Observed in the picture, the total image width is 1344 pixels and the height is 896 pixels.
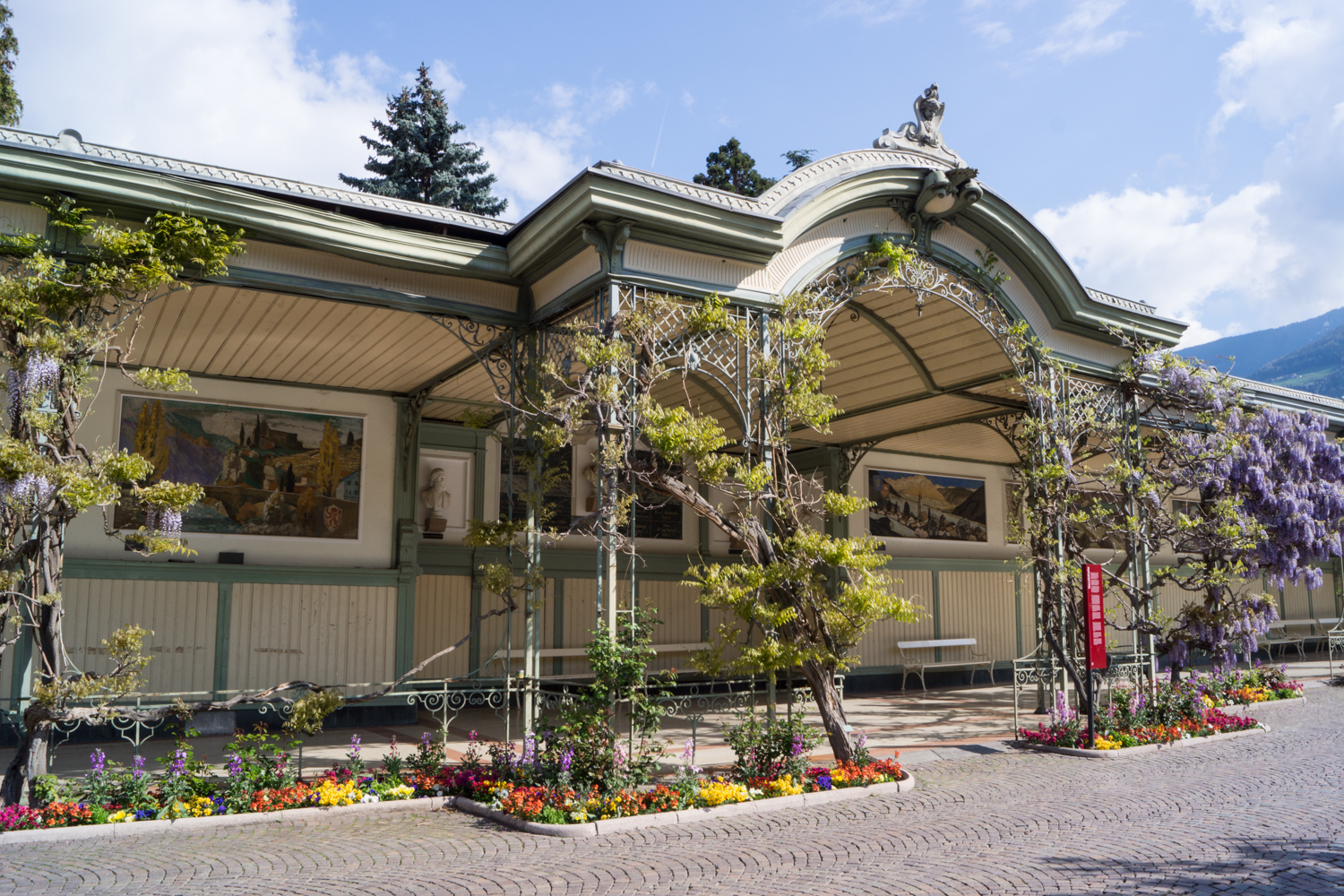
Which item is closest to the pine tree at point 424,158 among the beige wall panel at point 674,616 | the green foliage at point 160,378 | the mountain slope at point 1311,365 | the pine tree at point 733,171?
the pine tree at point 733,171

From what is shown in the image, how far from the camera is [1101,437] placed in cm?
1307

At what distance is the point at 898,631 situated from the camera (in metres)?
18.2

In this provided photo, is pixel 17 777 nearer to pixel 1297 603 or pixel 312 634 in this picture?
pixel 312 634

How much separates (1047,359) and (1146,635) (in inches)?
154

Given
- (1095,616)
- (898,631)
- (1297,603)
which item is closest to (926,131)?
(1095,616)

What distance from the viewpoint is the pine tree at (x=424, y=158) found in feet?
90.1

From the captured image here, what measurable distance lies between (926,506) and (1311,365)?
20618cm

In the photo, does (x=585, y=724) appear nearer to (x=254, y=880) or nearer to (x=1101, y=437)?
(x=254, y=880)

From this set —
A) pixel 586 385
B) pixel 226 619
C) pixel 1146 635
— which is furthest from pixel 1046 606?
pixel 226 619

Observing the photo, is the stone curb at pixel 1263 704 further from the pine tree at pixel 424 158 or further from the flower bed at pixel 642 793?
the pine tree at pixel 424 158

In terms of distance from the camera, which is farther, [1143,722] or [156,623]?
[156,623]

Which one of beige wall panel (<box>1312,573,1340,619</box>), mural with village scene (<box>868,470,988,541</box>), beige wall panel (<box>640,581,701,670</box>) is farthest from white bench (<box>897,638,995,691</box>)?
beige wall panel (<box>1312,573,1340,619</box>)

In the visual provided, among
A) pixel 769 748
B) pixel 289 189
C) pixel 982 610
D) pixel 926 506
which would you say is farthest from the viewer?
pixel 982 610

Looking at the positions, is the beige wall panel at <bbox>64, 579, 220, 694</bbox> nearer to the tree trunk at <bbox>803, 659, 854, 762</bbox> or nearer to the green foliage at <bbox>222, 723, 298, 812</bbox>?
the green foliage at <bbox>222, 723, 298, 812</bbox>
